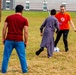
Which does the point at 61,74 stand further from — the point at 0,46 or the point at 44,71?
the point at 0,46

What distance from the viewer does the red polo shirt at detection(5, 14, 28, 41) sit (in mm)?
8859

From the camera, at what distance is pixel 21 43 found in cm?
896

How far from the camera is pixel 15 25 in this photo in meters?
8.90

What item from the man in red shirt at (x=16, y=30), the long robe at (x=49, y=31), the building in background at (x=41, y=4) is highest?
the man in red shirt at (x=16, y=30)

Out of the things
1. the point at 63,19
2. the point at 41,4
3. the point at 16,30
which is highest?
the point at 16,30

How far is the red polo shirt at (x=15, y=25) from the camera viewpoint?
8859 millimetres


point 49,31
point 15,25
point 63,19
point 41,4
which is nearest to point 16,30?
point 15,25

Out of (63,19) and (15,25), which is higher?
(15,25)

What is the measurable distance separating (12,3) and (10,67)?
226 ft

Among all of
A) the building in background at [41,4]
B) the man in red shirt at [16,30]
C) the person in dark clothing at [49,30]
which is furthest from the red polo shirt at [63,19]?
the building in background at [41,4]

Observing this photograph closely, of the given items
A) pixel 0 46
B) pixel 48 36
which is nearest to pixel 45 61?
pixel 48 36

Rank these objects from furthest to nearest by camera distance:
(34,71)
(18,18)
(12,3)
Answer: (12,3)
(34,71)
(18,18)

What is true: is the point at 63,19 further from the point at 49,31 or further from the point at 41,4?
the point at 41,4

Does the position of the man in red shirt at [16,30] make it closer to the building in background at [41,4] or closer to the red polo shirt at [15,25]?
the red polo shirt at [15,25]
